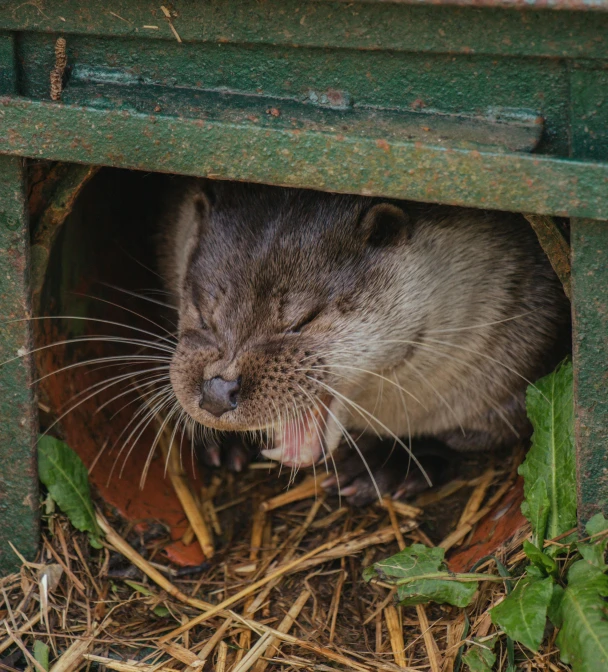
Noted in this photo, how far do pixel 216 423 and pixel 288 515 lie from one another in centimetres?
103

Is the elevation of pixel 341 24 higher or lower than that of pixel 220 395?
higher

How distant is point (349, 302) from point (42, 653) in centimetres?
133

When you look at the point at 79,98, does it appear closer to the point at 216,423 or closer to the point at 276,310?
the point at 276,310

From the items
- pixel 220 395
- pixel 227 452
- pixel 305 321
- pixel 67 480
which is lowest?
pixel 227 452

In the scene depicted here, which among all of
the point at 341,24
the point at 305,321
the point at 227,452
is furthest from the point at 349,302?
the point at 227,452

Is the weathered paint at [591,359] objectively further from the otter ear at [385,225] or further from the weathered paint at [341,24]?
the otter ear at [385,225]

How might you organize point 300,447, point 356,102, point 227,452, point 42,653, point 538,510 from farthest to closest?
1. point 227,452
2. point 300,447
3. point 42,653
4. point 538,510
5. point 356,102

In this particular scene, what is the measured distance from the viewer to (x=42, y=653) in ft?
8.29

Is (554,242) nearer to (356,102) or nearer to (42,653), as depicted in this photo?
(356,102)

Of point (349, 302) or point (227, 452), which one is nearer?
point (349, 302)

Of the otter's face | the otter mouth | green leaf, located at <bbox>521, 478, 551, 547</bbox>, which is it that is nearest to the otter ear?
the otter's face

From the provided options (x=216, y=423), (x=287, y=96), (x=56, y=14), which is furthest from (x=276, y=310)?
(x=56, y=14)

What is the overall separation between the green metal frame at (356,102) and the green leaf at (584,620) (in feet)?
0.70

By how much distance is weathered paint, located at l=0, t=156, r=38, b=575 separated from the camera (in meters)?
2.44
